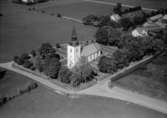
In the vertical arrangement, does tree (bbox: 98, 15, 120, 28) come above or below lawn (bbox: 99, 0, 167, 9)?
below

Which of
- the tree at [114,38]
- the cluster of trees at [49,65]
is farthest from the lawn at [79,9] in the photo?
the cluster of trees at [49,65]

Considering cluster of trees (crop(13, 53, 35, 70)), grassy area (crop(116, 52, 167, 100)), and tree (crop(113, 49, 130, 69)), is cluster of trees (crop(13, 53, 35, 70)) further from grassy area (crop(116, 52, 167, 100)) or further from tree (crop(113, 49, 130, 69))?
grassy area (crop(116, 52, 167, 100))

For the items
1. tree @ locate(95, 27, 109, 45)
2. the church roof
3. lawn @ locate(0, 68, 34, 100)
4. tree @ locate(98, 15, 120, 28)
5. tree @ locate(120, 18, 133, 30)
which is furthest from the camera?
tree @ locate(98, 15, 120, 28)

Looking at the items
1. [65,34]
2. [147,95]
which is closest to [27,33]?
[65,34]

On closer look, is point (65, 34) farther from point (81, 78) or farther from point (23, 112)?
point (23, 112)

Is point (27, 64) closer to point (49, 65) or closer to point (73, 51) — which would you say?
point (49, 65)

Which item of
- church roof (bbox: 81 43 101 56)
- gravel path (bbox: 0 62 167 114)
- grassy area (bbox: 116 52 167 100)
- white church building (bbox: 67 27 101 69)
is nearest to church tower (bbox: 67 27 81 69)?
white church building (bbox: 67 27 101 69)

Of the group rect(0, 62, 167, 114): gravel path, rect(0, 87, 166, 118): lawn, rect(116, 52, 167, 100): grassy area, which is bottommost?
rect(0, 87, 166, 118): lawn
